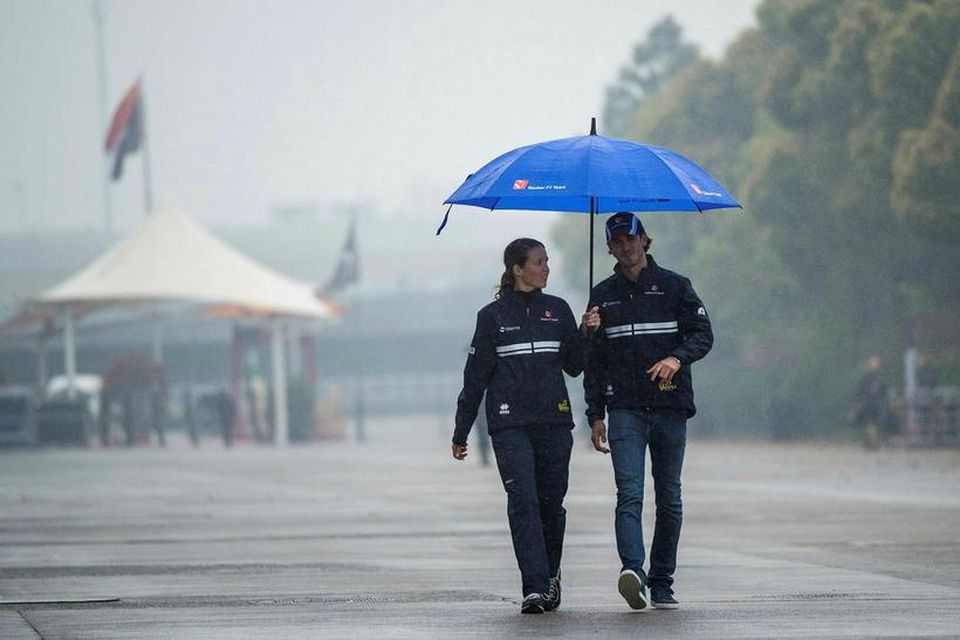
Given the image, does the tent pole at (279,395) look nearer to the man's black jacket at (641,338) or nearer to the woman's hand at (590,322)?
the man's black jacket at (641,338)

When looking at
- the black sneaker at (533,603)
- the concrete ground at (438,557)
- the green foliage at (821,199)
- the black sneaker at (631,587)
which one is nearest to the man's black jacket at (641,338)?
the black sneaker at (631,587)

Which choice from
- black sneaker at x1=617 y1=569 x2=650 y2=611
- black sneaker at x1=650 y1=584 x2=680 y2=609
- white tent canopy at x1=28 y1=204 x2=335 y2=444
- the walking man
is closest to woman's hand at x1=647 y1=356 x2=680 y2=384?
the walking man

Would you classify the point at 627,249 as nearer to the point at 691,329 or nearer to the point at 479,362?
the point at 691,329

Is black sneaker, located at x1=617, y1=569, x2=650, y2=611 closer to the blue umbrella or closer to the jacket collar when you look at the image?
the jacket collar

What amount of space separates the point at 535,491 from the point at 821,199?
32597 mm

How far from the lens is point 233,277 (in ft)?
169

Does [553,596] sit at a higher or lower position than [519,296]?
lower

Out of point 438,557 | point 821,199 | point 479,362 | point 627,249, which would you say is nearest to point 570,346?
point 479,362

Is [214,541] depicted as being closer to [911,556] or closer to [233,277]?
[911,556]

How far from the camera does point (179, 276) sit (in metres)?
50.8

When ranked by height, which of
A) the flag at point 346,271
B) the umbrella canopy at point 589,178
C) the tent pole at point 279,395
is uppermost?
the umbrella canopy at point 589,178

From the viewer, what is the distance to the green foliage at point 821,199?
37.7 meters

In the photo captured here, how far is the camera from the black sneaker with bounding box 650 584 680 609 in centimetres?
1079

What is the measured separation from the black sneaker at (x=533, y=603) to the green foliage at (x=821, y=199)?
2685 centimetres
